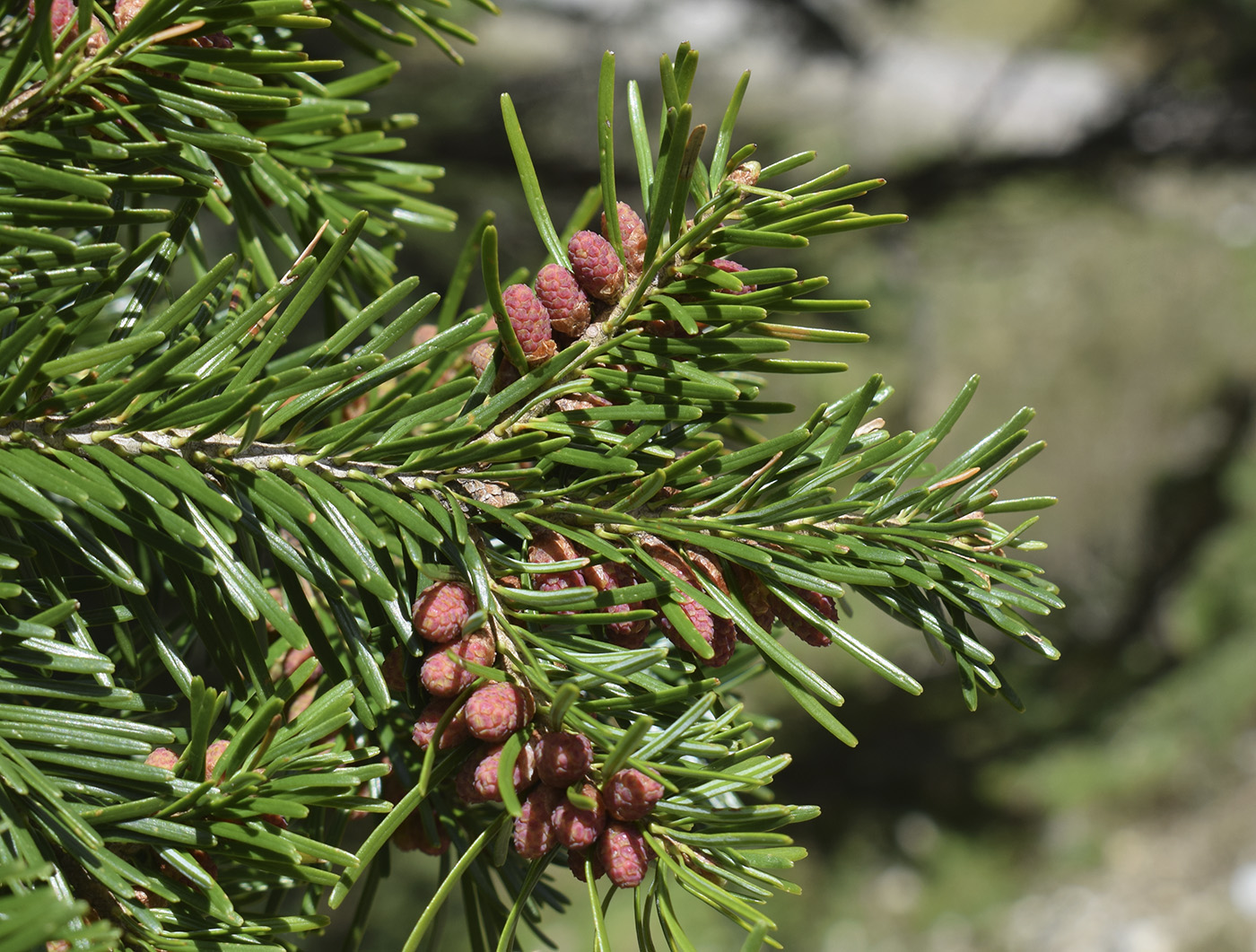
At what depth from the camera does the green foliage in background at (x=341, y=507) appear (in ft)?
0.75

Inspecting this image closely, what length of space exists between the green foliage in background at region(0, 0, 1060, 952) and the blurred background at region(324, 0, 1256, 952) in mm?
1563

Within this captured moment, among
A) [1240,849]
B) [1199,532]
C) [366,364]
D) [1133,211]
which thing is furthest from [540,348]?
[1199,532]

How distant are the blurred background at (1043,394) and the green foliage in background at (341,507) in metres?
1.56

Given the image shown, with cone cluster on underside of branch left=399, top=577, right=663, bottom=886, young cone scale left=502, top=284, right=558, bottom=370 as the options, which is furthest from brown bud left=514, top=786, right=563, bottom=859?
young cone scale left=502, top=284, right=558, bottom=370

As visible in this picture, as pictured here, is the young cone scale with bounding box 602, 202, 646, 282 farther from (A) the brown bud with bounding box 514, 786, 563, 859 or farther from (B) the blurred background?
(B) the blurred background

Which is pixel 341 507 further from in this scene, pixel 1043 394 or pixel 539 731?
pixel 1043 394

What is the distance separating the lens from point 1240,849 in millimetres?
2590

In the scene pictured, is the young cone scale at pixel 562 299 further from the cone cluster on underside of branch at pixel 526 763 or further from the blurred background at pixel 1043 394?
the blurred background at pixel 1043 394

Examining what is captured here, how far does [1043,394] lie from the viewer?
10.5ft

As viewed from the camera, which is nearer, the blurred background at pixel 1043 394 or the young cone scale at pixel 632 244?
the young cone scale at pixel 632 244

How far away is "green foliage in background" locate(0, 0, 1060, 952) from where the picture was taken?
23 centimetres

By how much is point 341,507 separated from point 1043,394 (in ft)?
11.2

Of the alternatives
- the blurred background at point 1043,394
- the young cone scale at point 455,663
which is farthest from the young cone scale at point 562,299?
the blurred background at point 1043,394

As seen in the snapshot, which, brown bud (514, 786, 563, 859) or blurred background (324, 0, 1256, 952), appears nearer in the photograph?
brown bud (514, 786, 563, 859)
